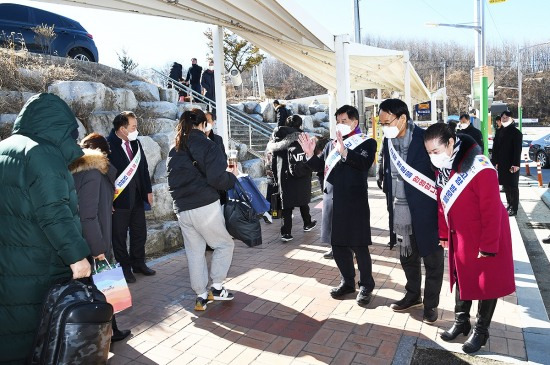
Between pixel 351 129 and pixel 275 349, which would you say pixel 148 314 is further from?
pixel 351 129

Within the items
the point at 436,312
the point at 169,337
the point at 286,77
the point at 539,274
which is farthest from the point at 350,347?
the point at 286,77

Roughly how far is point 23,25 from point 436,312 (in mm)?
10578

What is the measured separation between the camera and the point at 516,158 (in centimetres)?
805

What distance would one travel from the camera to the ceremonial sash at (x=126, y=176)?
16.2 ft

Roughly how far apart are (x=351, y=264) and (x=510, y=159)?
5332 millimetres

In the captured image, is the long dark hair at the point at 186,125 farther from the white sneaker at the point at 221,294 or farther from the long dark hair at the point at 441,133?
the long dark hair at the point at 441,133

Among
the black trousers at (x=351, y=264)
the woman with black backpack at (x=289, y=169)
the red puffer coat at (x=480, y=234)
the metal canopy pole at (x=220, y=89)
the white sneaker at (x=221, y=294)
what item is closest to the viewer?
the red puffer coat at (x=480, y=234)

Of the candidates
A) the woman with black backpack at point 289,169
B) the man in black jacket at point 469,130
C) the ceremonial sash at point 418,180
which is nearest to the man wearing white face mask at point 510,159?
the man in black jacket at point 469,130

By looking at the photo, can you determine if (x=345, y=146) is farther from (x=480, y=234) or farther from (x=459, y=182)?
(x=480, y=234)

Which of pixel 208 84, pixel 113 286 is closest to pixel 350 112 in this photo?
pixel 113 286

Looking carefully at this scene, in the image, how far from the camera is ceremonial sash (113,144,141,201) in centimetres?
495

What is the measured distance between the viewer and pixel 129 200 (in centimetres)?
512

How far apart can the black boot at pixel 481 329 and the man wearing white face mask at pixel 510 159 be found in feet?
18.4

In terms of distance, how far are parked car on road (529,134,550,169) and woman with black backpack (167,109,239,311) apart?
650 inches
